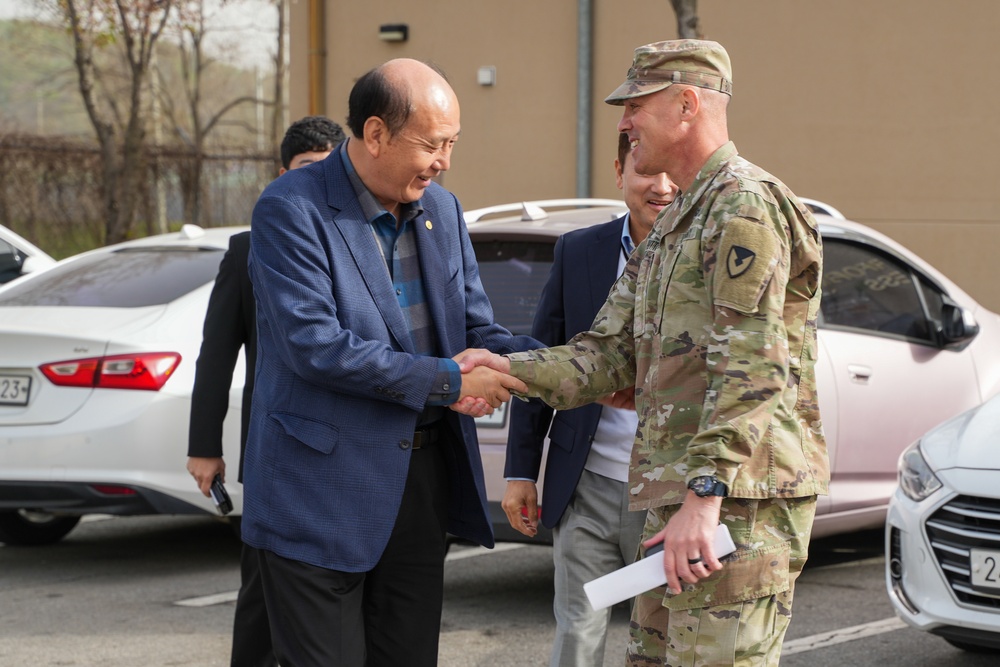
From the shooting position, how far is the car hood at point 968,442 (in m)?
4.66

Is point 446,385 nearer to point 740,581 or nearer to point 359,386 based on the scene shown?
point 359,386

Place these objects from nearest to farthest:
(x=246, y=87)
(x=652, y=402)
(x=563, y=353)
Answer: (x=652, y=402) < (x=563, y=353) < (x=246, y=87)

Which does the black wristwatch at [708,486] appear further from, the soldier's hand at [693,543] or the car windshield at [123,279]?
the car windshield at [123,279]

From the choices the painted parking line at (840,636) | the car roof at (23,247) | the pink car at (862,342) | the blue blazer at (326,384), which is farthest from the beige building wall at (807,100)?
the blue blazer at (326,384)

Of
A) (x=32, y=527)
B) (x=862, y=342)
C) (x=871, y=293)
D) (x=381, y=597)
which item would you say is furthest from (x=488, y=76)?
(x=381, y=597)

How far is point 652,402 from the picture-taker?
2855 mm

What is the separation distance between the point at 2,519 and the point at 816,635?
4.31m

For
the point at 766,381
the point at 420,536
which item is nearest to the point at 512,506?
the point at 420,536

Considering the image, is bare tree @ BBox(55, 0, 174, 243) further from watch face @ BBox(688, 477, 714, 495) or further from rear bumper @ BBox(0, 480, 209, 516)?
watch face @ BBox(688, 477, 714, 495)

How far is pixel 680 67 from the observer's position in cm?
281

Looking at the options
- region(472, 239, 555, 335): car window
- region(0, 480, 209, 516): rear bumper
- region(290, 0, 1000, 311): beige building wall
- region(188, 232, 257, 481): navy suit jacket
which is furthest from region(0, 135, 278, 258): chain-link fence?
region(188, 232, 257, 481): navy suit jacket

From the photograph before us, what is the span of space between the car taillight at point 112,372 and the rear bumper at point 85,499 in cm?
45

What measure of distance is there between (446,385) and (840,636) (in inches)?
115

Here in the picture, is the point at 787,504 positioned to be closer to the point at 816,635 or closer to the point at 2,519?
the point at 816,635
